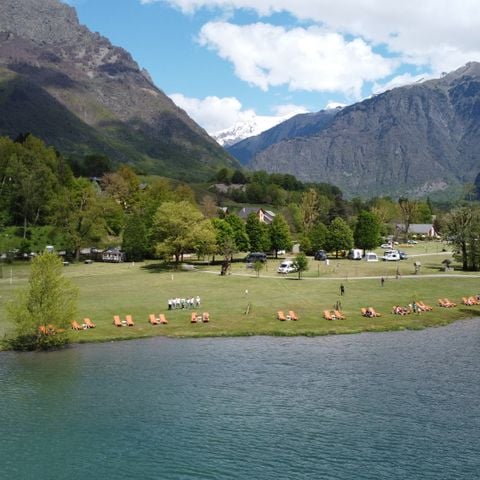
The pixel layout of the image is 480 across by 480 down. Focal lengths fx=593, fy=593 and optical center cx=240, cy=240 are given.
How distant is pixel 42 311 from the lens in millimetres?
56562

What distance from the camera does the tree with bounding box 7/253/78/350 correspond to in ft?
185

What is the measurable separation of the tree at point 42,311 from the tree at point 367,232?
94136mm

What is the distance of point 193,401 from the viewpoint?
140 ft

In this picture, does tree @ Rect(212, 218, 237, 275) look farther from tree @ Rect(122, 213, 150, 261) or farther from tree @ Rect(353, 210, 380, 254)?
tree @ Rect(353, 210, 380, 254)

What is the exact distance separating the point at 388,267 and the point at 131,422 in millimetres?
81833

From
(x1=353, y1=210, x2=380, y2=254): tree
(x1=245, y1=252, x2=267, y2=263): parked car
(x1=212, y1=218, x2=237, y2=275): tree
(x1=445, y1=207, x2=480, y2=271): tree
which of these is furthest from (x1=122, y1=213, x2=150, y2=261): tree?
(x1=445, y1=207, x2=480, y2=271): tree

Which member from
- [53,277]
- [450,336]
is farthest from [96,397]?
[450,336]

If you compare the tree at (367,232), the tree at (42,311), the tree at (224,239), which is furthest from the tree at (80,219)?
the tree at (42,311)

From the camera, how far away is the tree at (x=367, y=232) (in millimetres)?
139375

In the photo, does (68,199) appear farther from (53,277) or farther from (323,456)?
(323,456)

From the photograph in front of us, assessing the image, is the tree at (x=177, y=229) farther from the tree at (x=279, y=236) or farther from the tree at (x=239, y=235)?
the tree at (x=279, y=236)

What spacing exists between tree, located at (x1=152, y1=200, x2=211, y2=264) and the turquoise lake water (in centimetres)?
5618

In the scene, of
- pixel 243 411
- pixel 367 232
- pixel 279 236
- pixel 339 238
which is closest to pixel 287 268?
pixel 279 236

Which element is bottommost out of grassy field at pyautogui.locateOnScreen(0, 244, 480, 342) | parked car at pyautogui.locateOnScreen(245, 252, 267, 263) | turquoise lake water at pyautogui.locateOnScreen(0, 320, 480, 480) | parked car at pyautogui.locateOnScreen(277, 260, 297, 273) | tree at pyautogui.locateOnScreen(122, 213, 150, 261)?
turquoise lake water at pyautogui.locateOnScreen(0, 320, 480, 480)
